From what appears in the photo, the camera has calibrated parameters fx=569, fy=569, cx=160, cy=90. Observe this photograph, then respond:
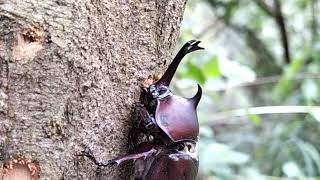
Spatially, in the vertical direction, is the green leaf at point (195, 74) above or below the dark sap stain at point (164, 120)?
above

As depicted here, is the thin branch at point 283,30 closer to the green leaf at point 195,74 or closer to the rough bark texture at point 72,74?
the green leaf at point 195,74

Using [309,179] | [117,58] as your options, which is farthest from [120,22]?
[309,179]

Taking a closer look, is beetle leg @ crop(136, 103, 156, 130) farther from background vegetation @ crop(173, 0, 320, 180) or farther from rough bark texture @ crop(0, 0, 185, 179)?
background vegetation @ crop(173, 0, 320, 180)

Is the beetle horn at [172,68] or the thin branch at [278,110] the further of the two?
the thin branch at [278,110]

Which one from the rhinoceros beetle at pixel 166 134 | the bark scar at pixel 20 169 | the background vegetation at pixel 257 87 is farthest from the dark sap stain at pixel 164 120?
the background vegetation at pixel 257 87

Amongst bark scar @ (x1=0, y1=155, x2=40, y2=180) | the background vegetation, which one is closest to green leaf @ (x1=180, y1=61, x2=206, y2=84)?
the background vegetation

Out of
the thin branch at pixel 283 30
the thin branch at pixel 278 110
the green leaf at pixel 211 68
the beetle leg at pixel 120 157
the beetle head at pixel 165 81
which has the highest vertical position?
the thin branch at pixel 283 30

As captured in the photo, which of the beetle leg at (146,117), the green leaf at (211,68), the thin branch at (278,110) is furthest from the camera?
the green leaf at (211,68)

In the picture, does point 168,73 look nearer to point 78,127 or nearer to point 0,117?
point 78,127
